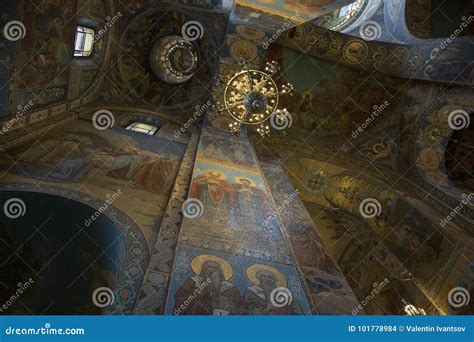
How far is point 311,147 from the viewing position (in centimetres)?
1309

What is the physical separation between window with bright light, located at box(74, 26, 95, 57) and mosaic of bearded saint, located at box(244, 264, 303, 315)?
8.27 metres

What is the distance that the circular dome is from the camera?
13.7m

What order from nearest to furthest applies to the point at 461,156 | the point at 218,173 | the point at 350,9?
the point at 218,173, the point at 461,156, the point at 350,9

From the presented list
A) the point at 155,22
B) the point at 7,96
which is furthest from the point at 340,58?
the point at 7,96

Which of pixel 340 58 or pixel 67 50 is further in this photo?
pixel 340 58

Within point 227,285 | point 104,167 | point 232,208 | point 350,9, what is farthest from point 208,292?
point 350,9

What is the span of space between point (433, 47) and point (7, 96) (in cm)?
1111

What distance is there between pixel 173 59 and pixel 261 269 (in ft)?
33.5

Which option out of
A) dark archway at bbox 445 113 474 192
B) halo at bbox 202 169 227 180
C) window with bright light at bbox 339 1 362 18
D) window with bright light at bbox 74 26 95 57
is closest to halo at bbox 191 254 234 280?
halo at bbox 202 169 227 180

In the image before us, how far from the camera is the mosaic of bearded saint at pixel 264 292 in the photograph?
4.89 meters

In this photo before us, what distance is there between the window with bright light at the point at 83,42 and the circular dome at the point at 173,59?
8.71 ft

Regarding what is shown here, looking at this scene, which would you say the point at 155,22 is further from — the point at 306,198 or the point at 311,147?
the point at 306,198

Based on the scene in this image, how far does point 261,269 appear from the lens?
565 centimetres

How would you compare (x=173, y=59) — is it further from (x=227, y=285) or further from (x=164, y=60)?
(x=227, y=285)
